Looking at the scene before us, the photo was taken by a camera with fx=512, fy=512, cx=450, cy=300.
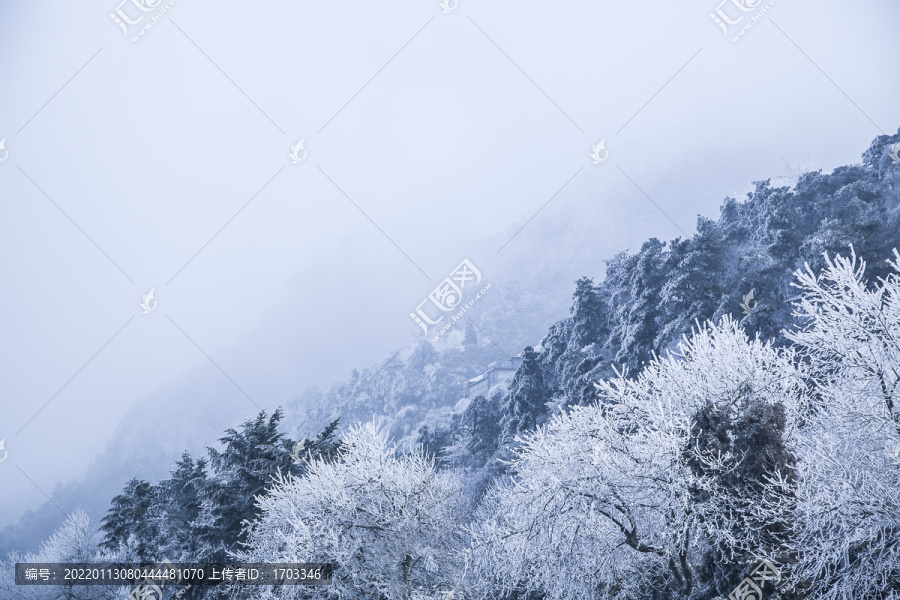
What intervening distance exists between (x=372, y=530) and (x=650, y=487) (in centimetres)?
1168

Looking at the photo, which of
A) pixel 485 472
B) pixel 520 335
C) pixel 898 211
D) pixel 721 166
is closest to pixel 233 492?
pixel 485 472

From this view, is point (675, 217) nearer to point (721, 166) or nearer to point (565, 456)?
point (721, 166)

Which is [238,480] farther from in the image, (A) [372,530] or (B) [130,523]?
(A) [372,530]

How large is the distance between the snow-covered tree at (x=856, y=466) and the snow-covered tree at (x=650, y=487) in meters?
1.55

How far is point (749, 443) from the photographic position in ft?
53.1

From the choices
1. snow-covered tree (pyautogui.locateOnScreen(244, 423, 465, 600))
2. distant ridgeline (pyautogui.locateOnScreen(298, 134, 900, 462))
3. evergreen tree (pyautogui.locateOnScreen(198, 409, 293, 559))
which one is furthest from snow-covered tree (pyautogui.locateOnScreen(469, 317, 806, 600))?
evergreen tree (pyautogui.locateOnScreen(198, 409, 293, 559))

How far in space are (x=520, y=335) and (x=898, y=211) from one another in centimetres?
11368

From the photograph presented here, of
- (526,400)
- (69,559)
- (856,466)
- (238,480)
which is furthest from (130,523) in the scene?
(856,466)

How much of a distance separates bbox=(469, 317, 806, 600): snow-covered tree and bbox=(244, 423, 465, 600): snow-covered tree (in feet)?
12.9

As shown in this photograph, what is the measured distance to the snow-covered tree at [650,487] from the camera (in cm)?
1608

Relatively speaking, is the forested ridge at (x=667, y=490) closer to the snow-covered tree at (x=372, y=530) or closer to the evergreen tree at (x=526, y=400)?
the snow-covered tree at (x=372, y=530)

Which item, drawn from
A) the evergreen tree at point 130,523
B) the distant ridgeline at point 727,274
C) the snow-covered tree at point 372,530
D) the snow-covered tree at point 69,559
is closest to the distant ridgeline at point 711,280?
the distant ridgeline at point 727,274

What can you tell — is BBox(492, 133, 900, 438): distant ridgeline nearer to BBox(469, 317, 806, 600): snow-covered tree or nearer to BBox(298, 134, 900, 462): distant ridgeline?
BBox(298, 134, 900, 462): distant ridgeline

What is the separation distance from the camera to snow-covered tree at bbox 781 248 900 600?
492 inches
